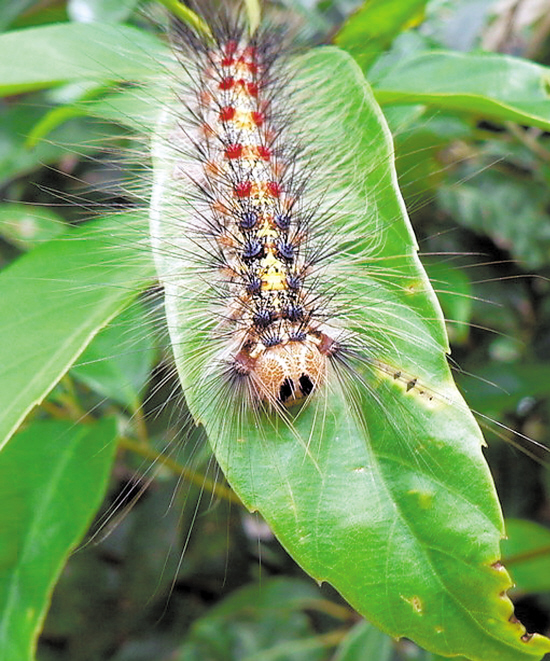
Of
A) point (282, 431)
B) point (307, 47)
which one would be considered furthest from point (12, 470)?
point (307, 47)

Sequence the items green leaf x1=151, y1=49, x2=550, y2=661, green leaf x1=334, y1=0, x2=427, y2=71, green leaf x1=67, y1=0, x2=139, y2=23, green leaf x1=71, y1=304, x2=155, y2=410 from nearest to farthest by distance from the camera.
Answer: green leaf x1=151, y1=49, x2=550, y2=661, green leaf x1=71, y1=304, x2=155, y2=410, green leaf x1=334, y1=0, x2=427, y2=71, green leaf x1=67, y1=0, x2=139, y2=23

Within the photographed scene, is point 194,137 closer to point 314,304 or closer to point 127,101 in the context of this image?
point 127,101

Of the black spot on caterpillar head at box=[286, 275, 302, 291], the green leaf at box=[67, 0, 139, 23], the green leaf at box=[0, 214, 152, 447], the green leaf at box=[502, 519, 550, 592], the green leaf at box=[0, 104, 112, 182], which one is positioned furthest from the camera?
the green leaf at box=[0, 104, 112, 182]

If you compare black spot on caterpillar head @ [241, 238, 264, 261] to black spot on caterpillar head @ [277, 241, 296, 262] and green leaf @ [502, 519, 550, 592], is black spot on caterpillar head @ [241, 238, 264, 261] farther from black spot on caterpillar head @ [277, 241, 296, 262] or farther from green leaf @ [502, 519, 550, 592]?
green leaf @ [502, 519, 550, 592]

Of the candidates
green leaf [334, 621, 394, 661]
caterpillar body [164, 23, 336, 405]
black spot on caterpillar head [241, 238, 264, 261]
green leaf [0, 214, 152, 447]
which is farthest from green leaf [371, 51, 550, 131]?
green leaf [334, 621, 394, 661]

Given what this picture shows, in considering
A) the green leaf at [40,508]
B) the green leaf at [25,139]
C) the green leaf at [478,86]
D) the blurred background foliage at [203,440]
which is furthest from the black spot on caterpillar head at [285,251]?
the green leaf at [25,139]

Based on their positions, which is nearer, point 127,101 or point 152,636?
point 127,101

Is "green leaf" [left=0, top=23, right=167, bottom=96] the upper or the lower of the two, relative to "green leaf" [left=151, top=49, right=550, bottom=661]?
upper
